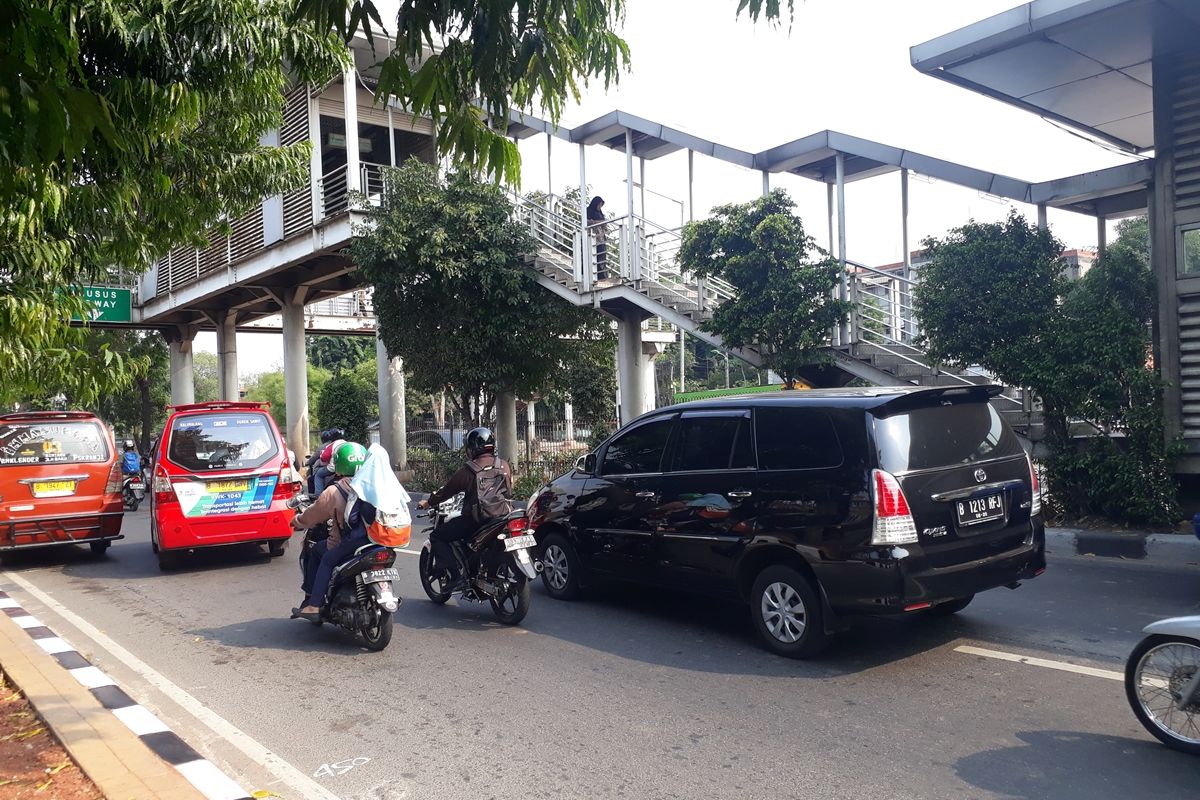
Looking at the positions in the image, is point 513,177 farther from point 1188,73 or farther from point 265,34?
point 1188,73

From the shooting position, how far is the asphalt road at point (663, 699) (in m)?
4.26

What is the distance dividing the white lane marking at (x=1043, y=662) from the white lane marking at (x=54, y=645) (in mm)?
6423

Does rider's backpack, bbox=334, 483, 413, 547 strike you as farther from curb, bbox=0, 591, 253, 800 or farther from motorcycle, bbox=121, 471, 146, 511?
motorcycle, bbox=121, 471, 146, 511

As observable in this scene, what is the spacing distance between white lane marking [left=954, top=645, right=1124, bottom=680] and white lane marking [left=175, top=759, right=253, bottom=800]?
4457mm

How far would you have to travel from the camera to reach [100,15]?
512 cm

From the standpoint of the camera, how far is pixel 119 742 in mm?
4648

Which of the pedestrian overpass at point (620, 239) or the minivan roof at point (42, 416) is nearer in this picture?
the minivan roof at point (42, 416)

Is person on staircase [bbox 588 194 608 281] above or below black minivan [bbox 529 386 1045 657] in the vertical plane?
above

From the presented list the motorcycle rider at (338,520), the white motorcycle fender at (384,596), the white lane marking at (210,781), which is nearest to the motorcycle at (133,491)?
the motorcycle rider at (338,520)

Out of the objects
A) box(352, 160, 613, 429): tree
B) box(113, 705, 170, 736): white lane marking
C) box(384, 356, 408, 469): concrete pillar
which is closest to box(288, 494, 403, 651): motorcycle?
box(113, 705, 170, 736): white lane marking

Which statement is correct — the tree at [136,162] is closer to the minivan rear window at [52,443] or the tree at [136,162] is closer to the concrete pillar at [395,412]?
the minivan rear window at [52,443]

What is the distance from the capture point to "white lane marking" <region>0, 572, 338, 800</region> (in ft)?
14.3

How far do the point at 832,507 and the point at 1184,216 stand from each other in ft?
25.7

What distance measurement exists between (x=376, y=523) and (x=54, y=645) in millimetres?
2783
